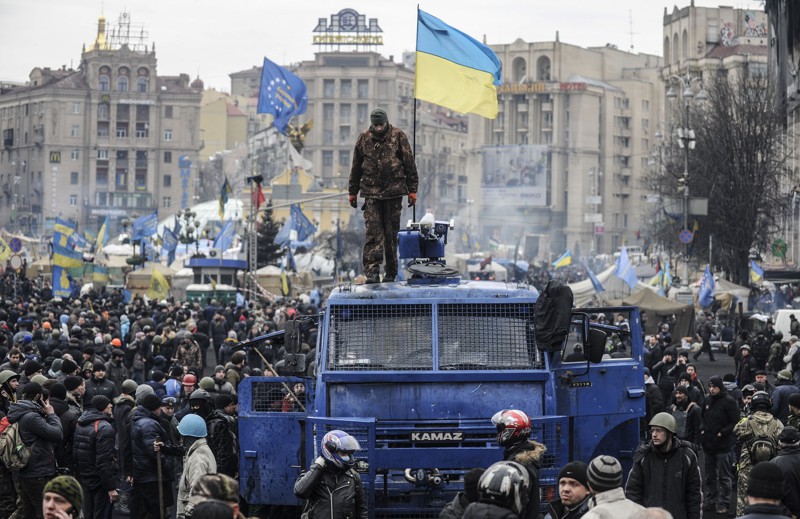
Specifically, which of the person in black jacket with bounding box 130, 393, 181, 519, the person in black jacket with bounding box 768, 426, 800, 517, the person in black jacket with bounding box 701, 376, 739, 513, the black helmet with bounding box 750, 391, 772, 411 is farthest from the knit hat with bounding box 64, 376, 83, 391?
the person in black jacket with bounding box 768, 426, 800, 517

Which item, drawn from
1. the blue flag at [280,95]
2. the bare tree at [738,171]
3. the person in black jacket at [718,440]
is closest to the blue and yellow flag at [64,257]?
the blue flag at [280,95]

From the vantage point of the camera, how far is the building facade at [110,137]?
148 meters

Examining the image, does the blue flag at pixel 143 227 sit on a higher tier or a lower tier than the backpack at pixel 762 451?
higher

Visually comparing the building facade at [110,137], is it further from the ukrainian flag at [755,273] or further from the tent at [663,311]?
the tent at [663,311]

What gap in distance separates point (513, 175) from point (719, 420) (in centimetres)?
12311

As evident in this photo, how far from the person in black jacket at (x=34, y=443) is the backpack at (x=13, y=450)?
38mm

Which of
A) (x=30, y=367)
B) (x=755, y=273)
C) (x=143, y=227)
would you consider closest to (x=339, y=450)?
(x=30, y=367)

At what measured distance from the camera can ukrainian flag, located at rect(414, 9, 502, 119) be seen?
1688 cm

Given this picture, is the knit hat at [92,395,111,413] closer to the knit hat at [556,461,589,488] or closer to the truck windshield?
the truck windshield

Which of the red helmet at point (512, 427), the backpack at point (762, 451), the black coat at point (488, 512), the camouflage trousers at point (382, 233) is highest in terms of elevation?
the camouflage trousers at point (382, 233)

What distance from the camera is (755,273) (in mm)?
56656

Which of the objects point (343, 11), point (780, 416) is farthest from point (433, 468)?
point (343, 11)

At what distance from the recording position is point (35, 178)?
5886 inches

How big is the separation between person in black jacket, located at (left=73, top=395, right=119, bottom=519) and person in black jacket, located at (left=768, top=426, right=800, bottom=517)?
5.40 metres
